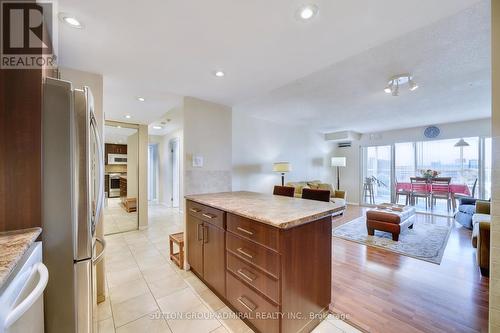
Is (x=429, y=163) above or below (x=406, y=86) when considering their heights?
below

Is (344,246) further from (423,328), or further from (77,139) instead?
(77,139)

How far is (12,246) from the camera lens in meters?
0.83

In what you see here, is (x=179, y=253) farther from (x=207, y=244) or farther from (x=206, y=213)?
(x=206, y=213)

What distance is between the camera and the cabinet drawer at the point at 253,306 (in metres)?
1.35

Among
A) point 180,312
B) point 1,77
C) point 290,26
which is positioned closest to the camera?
point 1,77

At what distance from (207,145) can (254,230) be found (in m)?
1.73

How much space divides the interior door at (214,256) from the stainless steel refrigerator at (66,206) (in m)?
0.96

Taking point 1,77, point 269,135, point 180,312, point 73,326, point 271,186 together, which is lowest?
point 180,312

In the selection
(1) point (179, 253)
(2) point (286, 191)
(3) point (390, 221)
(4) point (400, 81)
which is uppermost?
(4) point (400, 81)

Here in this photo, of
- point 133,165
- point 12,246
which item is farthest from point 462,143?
point 133,165

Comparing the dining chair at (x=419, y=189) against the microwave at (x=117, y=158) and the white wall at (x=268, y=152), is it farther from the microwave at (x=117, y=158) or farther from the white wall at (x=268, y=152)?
the microwave at (x=117, y=158)

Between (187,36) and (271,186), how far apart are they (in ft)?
13.3

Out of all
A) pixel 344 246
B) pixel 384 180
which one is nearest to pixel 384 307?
pixel 344 246

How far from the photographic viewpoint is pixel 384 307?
1.82m
